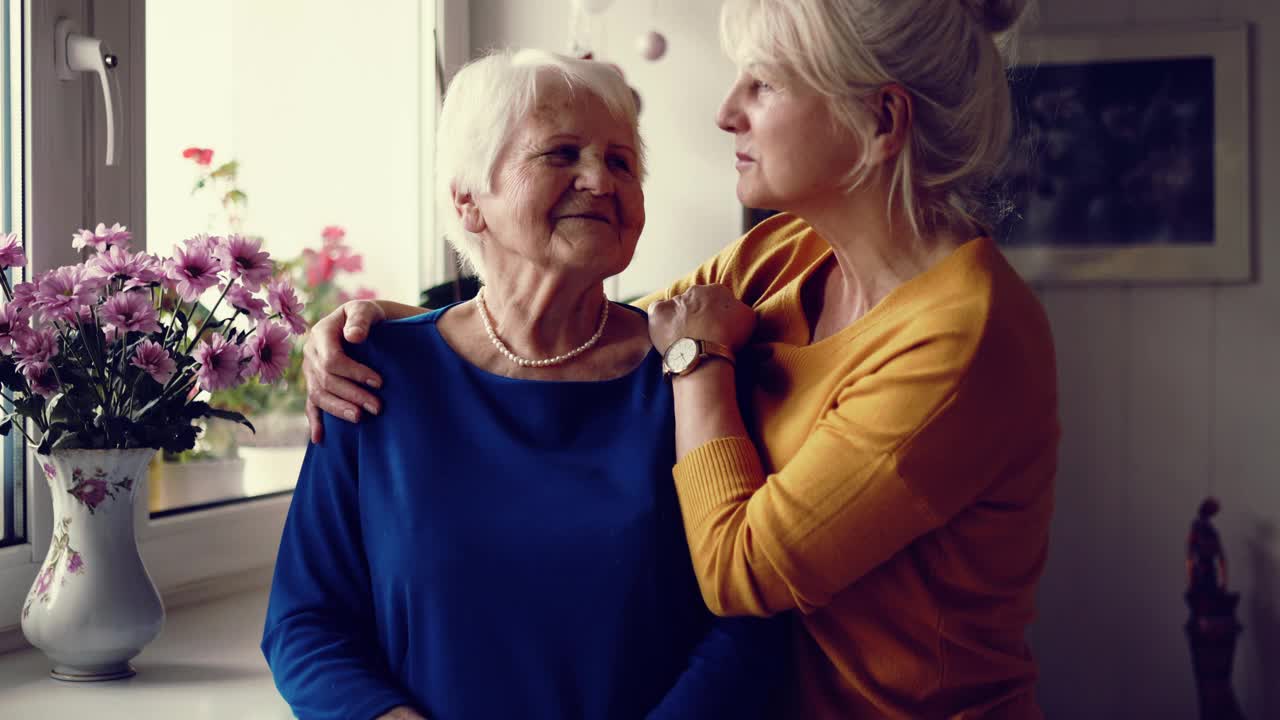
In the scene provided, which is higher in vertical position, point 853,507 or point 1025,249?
point 1025,249

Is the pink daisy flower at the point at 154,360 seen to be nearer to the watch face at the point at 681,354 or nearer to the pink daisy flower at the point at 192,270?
the pink daisy flower at the point at 192,270

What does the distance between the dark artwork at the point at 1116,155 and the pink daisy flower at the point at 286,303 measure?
2360mm

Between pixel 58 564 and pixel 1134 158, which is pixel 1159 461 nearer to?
pixel 1134 158

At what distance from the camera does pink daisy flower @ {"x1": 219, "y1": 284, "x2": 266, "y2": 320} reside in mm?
1351

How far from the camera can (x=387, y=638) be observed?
1.18 meters

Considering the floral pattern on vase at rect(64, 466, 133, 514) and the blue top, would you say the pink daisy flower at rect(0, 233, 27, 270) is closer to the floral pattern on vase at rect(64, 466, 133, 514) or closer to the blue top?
the floral pattern on vase at rect(64, 466, 133, 514)

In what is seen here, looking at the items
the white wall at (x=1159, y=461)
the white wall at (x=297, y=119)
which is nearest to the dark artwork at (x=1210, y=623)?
the white wall at (x=1159, y=461)

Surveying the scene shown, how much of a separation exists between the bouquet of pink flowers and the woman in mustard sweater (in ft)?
0.53

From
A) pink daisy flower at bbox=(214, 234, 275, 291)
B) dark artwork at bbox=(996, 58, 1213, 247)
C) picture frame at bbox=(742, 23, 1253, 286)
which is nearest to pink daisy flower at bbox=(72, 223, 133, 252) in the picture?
pink daisy flower at bbox=(214, 234, 275, 291)

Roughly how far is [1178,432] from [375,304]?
2.68 metres

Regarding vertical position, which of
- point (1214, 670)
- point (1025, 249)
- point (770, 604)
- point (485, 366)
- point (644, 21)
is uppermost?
point (644, 21)

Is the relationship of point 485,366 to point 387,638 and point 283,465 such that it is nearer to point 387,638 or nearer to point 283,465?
point 387,638

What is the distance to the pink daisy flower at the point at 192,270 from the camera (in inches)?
51.4

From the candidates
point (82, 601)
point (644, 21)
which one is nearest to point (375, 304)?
point (82, 601)
